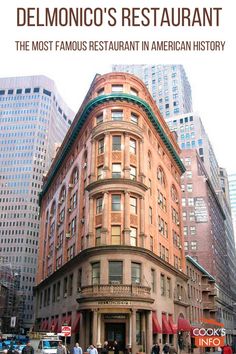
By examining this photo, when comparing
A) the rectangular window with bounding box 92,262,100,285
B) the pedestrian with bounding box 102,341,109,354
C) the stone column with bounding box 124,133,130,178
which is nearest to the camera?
the pedestrian with bounding box 102,341,109,354

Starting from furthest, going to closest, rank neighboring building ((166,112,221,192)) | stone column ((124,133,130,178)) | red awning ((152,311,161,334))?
neighboring building ((166,112,221,192)) < stone column ((124,133,130,178)) < red awning ((152,311,161,334))

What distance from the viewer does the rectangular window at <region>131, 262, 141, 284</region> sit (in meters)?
39.1

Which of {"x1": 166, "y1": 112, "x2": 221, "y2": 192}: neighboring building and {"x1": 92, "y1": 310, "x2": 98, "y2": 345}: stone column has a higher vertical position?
{"x1": 166, "y1": 112, "x2": 221, "y2": 192}: neighboring building

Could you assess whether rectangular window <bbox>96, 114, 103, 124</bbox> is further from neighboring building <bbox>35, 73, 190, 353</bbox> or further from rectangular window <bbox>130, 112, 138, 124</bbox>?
rectangular window <bbox>130, 112, 138, 124</bbox>

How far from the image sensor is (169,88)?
18075 centimetres

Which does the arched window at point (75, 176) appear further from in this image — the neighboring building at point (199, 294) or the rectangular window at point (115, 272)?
the neighboring building at point (199, 294)

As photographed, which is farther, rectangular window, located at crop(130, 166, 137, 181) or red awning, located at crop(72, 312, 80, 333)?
rectangular window, located at crop(130, 166, 137, 181)

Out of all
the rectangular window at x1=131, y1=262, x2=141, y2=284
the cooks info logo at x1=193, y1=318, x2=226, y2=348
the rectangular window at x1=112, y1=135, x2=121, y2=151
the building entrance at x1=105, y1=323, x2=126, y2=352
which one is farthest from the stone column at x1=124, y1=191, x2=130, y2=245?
the cooks info logo at x1=193, y1=318, x2=226, y2=348

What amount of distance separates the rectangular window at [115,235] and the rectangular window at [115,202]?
1.96 m

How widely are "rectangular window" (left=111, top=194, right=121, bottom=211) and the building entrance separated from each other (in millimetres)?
11213

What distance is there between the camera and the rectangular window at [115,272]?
37.9 m

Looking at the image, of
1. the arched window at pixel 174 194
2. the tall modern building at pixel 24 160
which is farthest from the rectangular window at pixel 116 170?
the tall modern building at pixel 24 160

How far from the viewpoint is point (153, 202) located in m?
48.8

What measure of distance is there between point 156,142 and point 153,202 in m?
10.2
